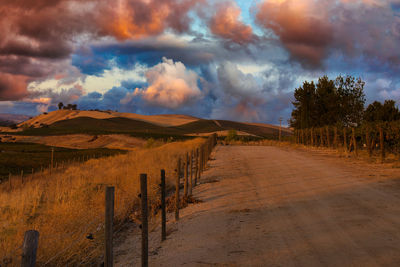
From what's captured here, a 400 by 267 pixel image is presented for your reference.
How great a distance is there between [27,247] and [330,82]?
61076mm

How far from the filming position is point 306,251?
6305 millimetres

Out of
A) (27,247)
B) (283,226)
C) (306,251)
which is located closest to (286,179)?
(283,226)

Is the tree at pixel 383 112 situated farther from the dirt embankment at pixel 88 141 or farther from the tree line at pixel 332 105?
the dirt embankment at pixel 88 141

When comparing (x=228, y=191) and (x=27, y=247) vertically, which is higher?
(x=27, y=247)

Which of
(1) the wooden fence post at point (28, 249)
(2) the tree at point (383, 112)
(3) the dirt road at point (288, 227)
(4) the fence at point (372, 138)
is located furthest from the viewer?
(2) the tree at point (383, 112)

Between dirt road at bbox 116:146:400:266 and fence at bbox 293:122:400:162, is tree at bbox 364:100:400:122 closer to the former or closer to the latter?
fence at bbox 293:122:400:162

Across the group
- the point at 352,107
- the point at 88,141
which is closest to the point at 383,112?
the point at 352,107

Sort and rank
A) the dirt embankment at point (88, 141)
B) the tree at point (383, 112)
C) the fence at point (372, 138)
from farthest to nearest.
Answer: the dirt embankment at point (88, 141)
the tree at point (383, 112)
the fence at point (372, 138)

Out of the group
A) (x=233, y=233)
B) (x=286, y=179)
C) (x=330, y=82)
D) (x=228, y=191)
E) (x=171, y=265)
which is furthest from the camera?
(x=330, y=82)

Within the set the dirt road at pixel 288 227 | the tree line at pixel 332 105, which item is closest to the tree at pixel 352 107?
the tree line at pixel 332 105

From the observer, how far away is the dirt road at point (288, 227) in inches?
242

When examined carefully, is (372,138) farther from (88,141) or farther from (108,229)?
(88,141)

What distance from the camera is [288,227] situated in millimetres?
7949

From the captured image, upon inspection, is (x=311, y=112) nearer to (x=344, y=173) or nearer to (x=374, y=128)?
(x=374, y=128)
